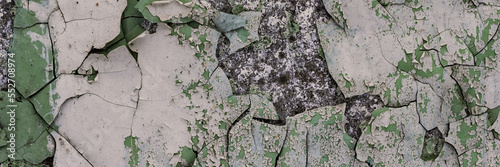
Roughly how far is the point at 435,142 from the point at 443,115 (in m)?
0.11

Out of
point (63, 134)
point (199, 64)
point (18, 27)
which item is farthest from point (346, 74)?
point (18, 27)

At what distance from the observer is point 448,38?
128 centimetres

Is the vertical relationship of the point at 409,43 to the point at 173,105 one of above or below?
above

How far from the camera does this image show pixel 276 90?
4.26 feet

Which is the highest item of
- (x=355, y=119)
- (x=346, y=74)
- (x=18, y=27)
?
(x=18, y=27)

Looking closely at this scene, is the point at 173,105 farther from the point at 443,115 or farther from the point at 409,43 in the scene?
the point at 443,115

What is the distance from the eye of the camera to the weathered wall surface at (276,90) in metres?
1.26

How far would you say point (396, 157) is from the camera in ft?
4.23

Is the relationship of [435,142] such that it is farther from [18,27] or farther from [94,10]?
[18,27]

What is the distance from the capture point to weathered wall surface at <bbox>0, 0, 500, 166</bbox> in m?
1.26

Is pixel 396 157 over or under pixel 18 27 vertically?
under

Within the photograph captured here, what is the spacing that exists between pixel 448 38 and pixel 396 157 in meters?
0.49

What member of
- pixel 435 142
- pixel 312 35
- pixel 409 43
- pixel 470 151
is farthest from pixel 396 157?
pixel 312 35

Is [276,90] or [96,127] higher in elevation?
[276,90]
